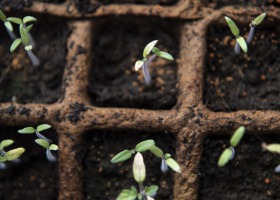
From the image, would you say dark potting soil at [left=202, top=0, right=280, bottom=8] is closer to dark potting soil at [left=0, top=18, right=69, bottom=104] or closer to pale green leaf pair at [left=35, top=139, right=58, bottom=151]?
dark potting soil at [left=0, top=18, right=69, bottom=104]

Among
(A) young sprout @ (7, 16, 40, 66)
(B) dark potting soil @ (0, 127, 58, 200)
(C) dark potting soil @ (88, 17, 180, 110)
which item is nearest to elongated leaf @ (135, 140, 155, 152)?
(C) dark potting soil @ (88, 17, 180, 110)

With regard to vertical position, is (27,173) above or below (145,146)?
below

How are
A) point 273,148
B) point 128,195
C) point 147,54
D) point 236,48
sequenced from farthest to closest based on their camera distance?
point 236,48 < point 147,54 < point 128,195 < point 273,148

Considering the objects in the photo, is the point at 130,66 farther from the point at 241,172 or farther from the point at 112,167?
the point at 241,172

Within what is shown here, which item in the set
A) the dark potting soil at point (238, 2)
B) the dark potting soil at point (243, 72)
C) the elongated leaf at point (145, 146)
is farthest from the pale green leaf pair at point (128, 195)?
the dark potting soil at point (238, 2)

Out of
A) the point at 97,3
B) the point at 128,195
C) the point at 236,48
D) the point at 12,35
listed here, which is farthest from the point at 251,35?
the point at 12,35

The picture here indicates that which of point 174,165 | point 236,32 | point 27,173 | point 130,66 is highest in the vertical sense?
point 236,32
